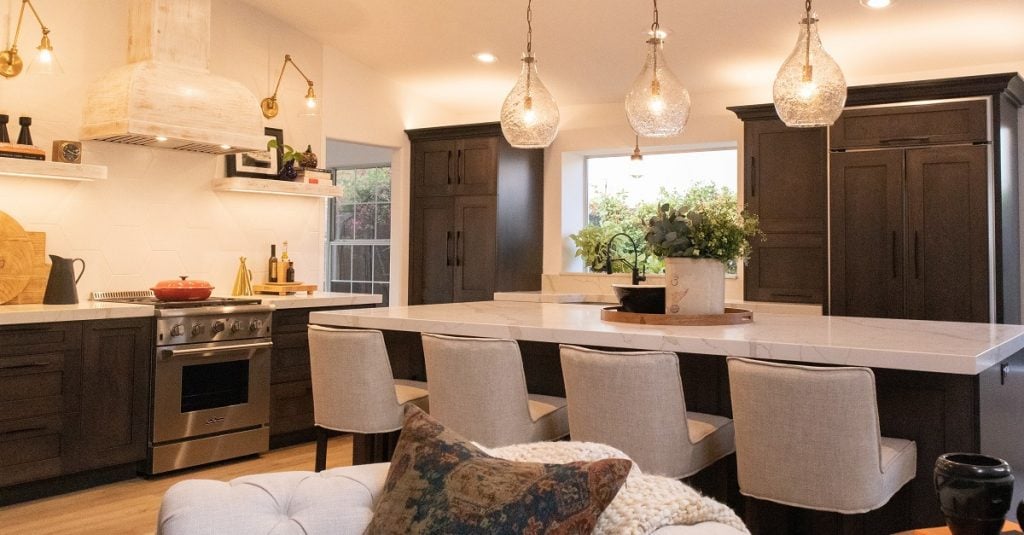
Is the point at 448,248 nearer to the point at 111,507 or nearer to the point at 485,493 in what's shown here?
the point at 111,507

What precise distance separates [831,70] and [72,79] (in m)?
4.06

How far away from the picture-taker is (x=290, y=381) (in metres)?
5.10

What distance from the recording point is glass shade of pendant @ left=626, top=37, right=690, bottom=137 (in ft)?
11.2

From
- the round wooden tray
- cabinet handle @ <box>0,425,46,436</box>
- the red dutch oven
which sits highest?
the red dutch oven

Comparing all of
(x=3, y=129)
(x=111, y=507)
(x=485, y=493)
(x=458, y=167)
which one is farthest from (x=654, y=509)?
(x=458, y=167)

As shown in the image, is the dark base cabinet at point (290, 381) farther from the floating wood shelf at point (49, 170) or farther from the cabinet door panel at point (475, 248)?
the cabinet door panel at point (475, 248)

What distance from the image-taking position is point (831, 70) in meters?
3.10

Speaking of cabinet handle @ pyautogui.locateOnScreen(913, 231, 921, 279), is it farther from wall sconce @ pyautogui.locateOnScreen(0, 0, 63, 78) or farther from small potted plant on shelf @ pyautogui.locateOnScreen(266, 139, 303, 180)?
wall sconce @ pyautogui.locateOnScreen(0, 0, 63, 78)

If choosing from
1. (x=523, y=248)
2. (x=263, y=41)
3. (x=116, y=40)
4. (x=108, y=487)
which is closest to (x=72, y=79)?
(x=116, y=40)

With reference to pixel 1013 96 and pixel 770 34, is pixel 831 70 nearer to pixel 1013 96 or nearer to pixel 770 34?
pixel 770 34

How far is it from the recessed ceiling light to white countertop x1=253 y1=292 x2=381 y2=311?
348 centimetres

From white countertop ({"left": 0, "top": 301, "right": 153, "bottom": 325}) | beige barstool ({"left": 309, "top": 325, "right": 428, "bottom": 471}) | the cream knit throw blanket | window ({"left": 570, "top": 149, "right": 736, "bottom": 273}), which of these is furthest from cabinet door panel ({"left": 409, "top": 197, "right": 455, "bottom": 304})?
the cream knit throw blanket

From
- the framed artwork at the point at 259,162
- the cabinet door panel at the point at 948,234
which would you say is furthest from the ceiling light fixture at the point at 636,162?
the framed artwork at the point at 259,162

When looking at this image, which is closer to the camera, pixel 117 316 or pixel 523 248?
pixel 117 316
